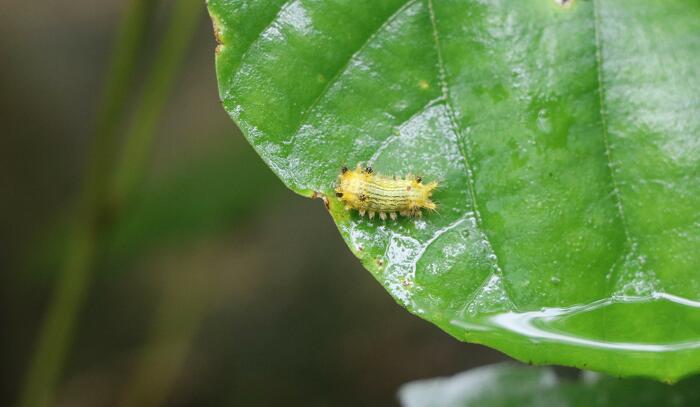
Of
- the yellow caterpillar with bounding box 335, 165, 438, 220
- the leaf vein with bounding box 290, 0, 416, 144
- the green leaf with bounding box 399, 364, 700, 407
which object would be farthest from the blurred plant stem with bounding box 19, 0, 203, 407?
the green leaf with bounding box 399, 364, 700, 407

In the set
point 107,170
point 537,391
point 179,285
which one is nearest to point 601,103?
point 537,391

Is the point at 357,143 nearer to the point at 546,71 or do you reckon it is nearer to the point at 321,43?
the point at 321,43

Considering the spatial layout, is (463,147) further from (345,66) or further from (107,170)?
(107,170)

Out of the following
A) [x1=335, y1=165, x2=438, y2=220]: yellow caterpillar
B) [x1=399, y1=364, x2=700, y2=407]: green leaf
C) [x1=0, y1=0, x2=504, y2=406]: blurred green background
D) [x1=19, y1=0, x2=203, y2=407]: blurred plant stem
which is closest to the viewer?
[x1=335, y1=165, x2=438, y2=220]: yellow caterpillar

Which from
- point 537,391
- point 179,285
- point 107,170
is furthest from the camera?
point 179,285

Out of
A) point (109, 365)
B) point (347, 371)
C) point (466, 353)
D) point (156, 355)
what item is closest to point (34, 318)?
point (109, 365)

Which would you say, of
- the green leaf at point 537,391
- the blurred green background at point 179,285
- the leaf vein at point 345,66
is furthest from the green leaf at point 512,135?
the blurred green background at point 179,285

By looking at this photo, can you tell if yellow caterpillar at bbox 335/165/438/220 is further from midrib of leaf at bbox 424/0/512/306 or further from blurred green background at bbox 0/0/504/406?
blurred green background at bbox 0/0/504/406
